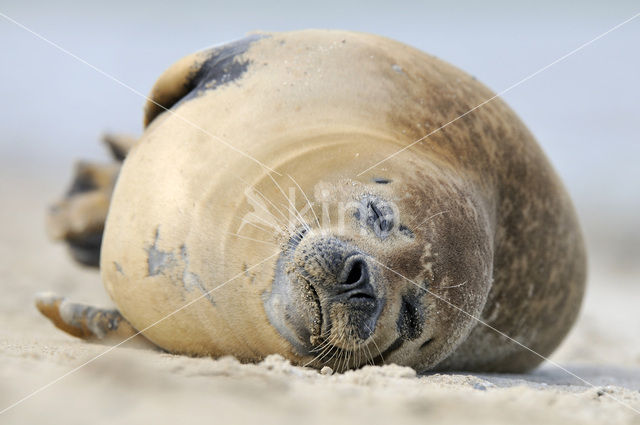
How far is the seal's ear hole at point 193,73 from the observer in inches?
145

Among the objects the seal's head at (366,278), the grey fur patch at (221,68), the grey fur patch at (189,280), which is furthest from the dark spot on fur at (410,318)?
the grey fur patch at (221,68)

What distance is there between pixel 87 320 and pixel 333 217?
1468mm

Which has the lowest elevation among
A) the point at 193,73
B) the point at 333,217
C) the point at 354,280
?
the point at 354,280

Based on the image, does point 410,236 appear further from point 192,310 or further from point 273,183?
point 192,310

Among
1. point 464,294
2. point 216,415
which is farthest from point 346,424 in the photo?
point 464,294

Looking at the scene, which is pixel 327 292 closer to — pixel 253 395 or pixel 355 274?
pixel 355 274

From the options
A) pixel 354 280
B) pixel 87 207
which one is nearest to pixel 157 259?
pixel 354 280

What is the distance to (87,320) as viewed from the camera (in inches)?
144

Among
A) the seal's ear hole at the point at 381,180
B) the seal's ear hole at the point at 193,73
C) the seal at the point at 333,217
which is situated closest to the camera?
the seal at the point at 333,217

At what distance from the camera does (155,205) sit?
10.6ft

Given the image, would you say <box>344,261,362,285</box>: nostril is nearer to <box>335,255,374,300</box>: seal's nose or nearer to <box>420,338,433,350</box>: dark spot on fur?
<box>335,255,374,300</box>: seal's nose

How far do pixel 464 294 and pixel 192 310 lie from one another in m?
1.00

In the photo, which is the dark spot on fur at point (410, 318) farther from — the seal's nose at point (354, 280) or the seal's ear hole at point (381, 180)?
the seal's ear hole at point (381, 180)

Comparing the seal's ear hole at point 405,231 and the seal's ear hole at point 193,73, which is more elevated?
the seal's ear hole at point 193,73
